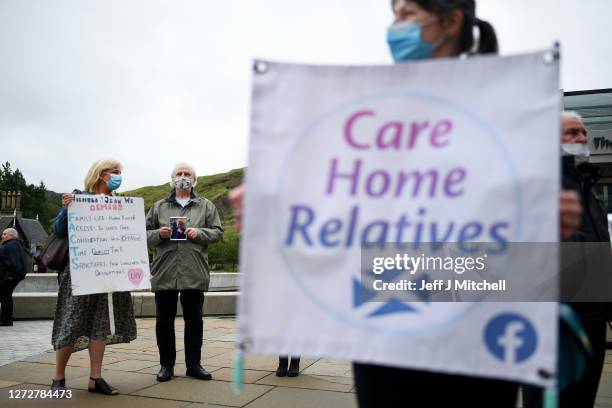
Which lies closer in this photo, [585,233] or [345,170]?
[345,170]

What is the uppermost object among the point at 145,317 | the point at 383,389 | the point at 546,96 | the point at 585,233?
the point at 546,96

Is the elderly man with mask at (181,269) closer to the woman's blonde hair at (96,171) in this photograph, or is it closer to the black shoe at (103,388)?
the black shoe at (103,388)

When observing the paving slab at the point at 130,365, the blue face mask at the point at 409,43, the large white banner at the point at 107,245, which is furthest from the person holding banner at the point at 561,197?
the paving slab at the point at 130,365

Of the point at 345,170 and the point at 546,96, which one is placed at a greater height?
the point at 546,96

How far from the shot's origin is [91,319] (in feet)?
14.5

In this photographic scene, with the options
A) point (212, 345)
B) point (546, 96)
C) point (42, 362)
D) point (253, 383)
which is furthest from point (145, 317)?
point (546, 96)

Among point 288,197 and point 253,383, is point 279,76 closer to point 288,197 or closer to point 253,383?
point 288,197

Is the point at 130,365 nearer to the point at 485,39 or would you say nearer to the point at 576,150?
the point at 576,150

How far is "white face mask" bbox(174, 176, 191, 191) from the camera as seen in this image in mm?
5121

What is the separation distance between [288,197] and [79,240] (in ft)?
11.1

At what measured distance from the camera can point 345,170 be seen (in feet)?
4.65

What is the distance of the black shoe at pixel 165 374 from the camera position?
486 cm

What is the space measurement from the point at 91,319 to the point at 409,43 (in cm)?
369

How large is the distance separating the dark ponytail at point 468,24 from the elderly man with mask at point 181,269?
3.70 metres
